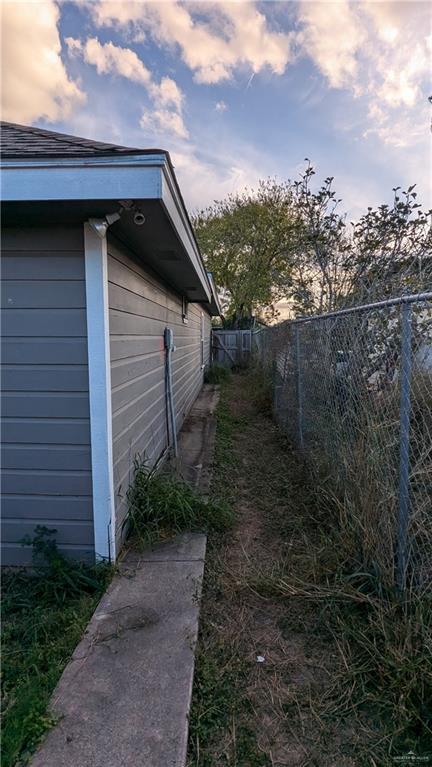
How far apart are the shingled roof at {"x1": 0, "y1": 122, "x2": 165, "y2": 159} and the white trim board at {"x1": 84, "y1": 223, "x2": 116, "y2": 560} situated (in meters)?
0.38

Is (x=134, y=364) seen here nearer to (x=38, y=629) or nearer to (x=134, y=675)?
Result: (x=38, y=629)

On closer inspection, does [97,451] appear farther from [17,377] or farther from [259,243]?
[259,243]

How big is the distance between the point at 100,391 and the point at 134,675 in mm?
1422

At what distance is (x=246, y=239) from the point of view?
17.9 meters

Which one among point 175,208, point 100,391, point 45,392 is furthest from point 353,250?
point 45,392

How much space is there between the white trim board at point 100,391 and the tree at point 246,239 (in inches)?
589

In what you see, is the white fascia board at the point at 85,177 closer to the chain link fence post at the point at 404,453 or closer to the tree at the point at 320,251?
the chain link fence post at the point at 404,453

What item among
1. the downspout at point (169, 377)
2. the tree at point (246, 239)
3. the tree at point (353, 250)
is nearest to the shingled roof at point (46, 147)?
the downspout at point (169, 377)

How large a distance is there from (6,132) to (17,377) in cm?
177

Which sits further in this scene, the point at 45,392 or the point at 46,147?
the point at 45,392

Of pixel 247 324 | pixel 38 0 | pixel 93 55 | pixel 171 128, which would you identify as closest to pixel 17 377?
pixel 38 0

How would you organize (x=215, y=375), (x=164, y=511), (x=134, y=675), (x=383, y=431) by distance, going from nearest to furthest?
(x=134, y=675)
(x=383, y=431)
(x=164, y=511)
(x=215, y=375)

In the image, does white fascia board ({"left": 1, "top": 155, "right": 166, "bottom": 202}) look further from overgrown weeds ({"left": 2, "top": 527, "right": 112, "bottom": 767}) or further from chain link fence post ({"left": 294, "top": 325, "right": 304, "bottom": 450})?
chain link fence post ({"left": 294, "top": 325, "right": 304, "bottom": 450})

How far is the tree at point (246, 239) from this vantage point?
17.2 m
